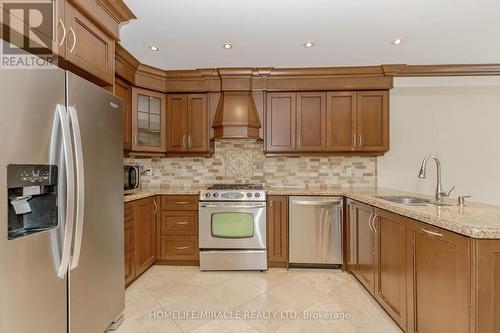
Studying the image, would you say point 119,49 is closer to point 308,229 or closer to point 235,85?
point 235,85

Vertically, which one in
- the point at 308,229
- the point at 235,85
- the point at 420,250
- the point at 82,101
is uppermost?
the point at 235,85

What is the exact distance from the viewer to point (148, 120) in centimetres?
321

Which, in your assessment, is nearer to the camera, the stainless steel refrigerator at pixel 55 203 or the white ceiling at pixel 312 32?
the stainless steel refrigerator at pixel 55 203

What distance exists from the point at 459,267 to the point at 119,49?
10.6ft

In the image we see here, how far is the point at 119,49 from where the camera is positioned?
8.32ft

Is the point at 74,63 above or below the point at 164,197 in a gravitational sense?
above

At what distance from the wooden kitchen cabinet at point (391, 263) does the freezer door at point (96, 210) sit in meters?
2.04

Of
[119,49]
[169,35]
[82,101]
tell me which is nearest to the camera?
[82,101]

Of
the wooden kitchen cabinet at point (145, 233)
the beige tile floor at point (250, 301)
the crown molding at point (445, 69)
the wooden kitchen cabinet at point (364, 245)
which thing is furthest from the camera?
the crown molding at point (445, 69)

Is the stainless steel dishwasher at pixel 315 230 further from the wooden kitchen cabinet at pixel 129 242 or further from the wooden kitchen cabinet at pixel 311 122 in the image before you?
the wooden kitchen cabinet at pixel 129 242

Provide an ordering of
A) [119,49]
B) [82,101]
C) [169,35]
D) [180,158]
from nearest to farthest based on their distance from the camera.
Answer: [82,101] → [169,35] → [119,49] → [180,158]

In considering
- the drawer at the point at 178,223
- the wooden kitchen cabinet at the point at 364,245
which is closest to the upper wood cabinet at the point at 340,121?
the wooden kitchen cabinet at the point at 364,245

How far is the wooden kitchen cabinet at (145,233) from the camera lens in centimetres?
261

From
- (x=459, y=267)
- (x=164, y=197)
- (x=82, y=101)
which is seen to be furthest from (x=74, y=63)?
(x=459, y=267)
